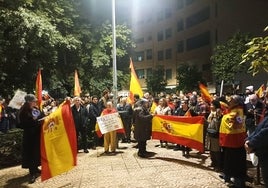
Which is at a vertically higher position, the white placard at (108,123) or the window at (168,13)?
the window at (168,13)

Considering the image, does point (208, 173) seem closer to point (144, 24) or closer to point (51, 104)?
point (51, 104)

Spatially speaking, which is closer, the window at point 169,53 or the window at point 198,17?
the window at point 198,17

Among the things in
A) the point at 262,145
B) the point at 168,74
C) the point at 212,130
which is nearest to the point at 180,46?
the point at 168,74

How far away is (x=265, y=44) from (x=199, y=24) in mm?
46942

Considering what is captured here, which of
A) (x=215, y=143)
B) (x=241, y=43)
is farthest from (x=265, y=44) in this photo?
(x=241, y=43)

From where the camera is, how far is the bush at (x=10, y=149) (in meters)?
11.4

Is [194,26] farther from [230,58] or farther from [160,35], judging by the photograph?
[230,58]

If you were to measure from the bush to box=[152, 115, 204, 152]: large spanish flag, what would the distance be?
14.6ft

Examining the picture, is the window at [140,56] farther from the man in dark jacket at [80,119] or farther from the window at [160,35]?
the man in dark jacket at [80,119]

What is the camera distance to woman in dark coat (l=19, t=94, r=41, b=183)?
946 centimetres

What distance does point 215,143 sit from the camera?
985cm

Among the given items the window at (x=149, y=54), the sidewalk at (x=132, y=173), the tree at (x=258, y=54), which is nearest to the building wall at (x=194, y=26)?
the window at (x=149, y=54)

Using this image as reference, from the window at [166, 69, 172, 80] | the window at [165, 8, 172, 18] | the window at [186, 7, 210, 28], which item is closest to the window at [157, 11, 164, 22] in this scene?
the window at [165, 8, 172, 18]

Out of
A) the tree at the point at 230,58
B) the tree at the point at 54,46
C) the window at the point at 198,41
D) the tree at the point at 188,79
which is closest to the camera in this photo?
the tree at the point at 54,46
